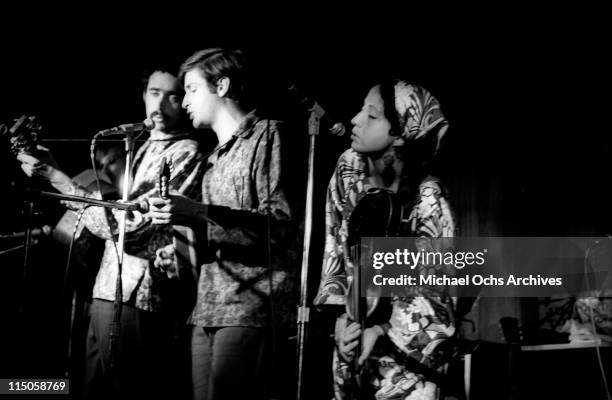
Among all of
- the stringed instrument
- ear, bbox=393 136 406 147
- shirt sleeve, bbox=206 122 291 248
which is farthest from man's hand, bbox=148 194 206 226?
the stringed instrument

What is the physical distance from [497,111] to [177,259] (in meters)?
1.76

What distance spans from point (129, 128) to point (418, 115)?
1137 mm

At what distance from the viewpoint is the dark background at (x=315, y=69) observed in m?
2.56

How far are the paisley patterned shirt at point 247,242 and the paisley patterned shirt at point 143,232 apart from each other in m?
0.30

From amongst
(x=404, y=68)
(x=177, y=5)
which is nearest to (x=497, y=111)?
(x=404, y=68)

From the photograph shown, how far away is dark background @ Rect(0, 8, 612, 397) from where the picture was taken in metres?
2.56

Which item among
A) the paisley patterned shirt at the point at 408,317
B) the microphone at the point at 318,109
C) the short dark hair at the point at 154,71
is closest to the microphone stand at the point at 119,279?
the short dark hair at the point at 154,71

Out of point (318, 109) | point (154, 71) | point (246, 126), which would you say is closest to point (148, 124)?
point (154, 71)

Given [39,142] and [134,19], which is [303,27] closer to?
[134,19]

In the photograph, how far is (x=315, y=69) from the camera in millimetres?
2650

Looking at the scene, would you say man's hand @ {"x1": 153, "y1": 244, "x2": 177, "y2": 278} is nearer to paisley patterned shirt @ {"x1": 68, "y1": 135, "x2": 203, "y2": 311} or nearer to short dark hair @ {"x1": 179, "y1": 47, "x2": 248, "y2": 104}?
paisley patterned shirt @ {"x1": 68, "y1": 135, "x2": 203, "y2": 311}

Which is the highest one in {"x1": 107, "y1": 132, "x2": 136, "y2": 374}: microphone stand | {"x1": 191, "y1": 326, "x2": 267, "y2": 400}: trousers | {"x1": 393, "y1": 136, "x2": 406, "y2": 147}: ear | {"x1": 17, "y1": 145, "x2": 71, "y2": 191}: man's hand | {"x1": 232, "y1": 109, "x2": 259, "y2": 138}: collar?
{"x1": 232, "y1": 109, "x2": 259, "y2": 138}: collar

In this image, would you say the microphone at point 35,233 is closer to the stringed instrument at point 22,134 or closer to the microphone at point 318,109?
the stringed instrument at point 22,134

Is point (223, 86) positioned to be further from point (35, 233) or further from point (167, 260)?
point (35, 233)
